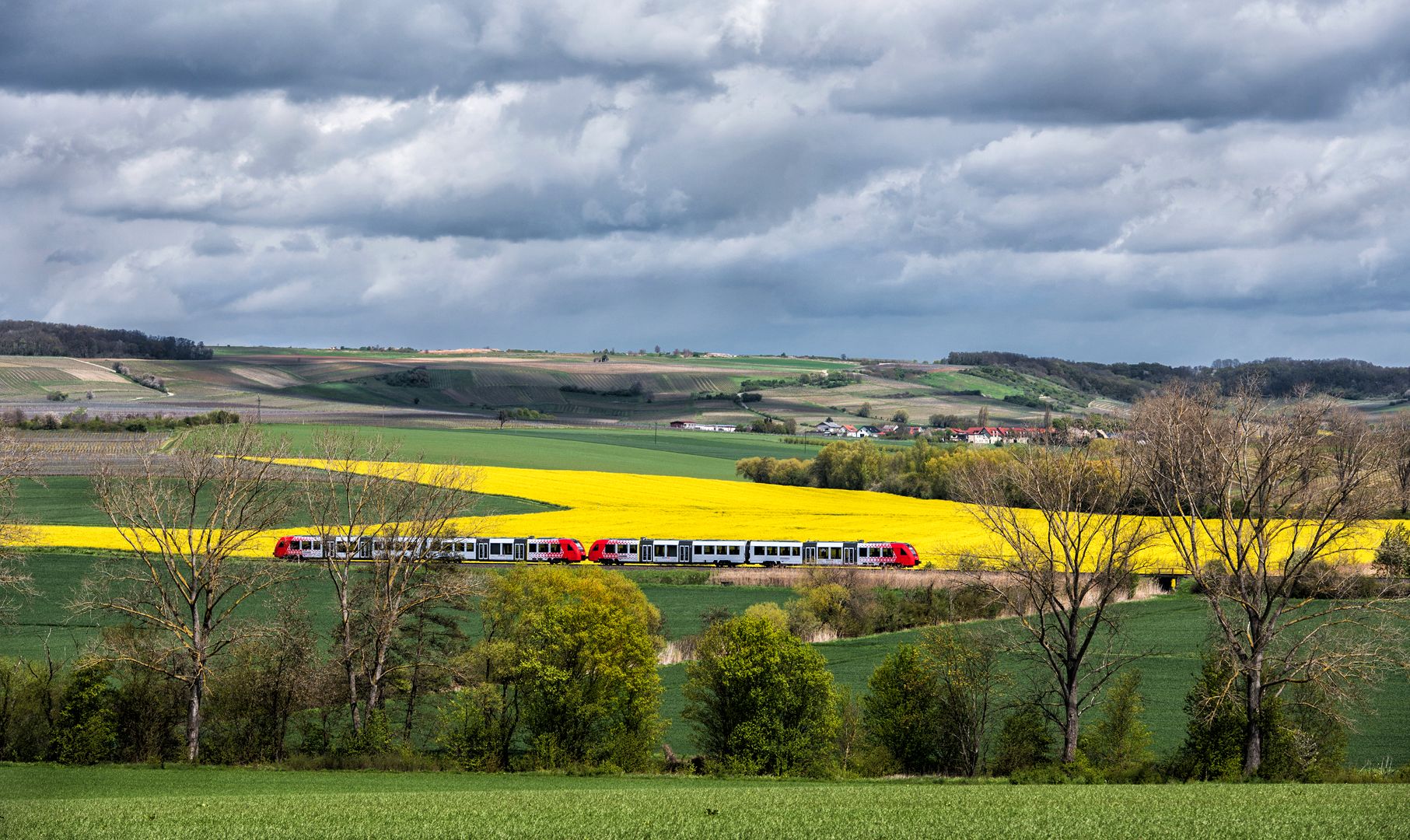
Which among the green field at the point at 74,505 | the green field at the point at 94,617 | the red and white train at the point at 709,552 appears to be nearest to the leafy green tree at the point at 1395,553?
the red and white train at the point at 709,552

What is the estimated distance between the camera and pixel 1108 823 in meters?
23.7

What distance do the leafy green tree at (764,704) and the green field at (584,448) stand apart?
64.7 meters

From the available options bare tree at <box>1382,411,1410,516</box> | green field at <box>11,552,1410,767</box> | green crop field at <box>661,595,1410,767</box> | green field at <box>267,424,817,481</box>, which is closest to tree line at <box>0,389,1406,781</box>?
bare tree at <box>1382,411,1410,516</box>

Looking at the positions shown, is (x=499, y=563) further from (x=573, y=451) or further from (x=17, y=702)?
(x=573, y=451)

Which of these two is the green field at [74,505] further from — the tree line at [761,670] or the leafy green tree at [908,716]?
the leafy green tree at [908,716]

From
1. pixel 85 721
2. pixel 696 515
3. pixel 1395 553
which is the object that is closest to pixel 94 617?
pixel 85 721

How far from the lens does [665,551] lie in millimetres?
76438

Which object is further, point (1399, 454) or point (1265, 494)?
point (1399, 454)

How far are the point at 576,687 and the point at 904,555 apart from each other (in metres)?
37.2

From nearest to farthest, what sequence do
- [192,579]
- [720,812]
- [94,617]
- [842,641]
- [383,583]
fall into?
[720,812] → [192,579] → [383,583] → [842,641] → [94,617]

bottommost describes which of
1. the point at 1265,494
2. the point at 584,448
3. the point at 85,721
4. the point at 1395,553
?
the point at 85,721

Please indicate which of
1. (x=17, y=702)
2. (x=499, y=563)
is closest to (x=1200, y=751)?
(x=17, y=702)

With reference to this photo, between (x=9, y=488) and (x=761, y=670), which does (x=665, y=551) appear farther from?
(x=9, y=488)

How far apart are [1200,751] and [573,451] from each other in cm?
9606
